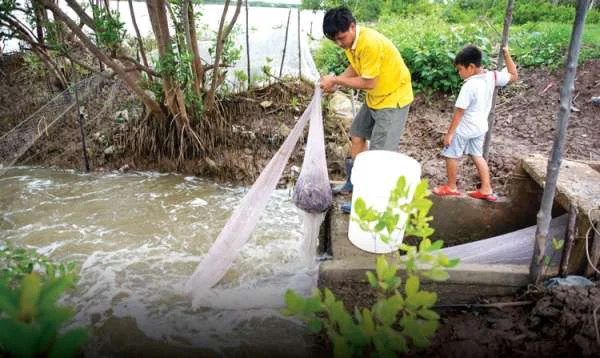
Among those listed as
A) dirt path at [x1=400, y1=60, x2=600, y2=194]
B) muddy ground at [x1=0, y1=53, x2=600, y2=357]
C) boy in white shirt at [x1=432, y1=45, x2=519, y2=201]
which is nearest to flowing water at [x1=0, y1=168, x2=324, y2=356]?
muddy ground at [x1=0, y1=53, x2=600, y2=357]

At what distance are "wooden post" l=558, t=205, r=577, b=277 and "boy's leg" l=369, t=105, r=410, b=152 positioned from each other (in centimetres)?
142

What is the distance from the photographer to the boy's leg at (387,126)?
3326mm

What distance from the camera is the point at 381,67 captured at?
319cm

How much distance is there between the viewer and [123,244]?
3807 millimetres

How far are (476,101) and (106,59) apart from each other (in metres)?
3.77

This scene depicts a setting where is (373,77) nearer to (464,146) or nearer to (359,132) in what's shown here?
(359,132)

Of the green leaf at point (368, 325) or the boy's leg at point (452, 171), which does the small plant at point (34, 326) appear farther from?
the boy's leg at point (452, 171)

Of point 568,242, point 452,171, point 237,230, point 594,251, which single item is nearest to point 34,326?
point 237,230

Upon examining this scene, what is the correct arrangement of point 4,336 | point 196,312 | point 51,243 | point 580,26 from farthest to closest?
1. point 51,243
2. point 196,312
3. point 580,26
4. point 4,336

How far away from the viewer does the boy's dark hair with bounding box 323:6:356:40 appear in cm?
296

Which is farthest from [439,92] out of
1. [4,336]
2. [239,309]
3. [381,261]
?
[4,336]

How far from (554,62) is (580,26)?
231 inches

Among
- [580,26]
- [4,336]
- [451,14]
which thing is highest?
[451,14]

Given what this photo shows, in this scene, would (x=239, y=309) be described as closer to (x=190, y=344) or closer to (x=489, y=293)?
(x=190, y=344)
